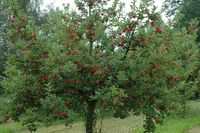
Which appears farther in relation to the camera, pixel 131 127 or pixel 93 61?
pixel 131 127

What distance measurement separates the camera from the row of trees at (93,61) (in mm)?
9008

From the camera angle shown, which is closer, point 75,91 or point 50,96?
point 50,96

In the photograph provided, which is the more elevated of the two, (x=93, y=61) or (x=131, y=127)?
(x=93, y=61)

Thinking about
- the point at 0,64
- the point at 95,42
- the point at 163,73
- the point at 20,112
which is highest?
the point at 0,64

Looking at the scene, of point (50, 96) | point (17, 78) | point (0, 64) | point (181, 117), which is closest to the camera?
point (50, 96)

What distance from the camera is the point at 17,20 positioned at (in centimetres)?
941

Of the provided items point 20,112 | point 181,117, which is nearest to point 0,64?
point 181,117

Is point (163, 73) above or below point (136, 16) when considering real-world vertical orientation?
below

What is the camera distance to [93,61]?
9109 millimetres

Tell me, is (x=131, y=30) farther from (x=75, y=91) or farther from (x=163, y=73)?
(x=75, y=91)

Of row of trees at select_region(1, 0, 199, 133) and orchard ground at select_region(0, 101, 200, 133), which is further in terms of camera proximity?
orchard ground at select_region(0, 101, 200, 133)

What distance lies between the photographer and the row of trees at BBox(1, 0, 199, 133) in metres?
9.01

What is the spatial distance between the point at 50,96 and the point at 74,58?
0.99m

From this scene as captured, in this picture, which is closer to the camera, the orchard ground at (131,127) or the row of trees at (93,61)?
the row of trees at (93,61)
